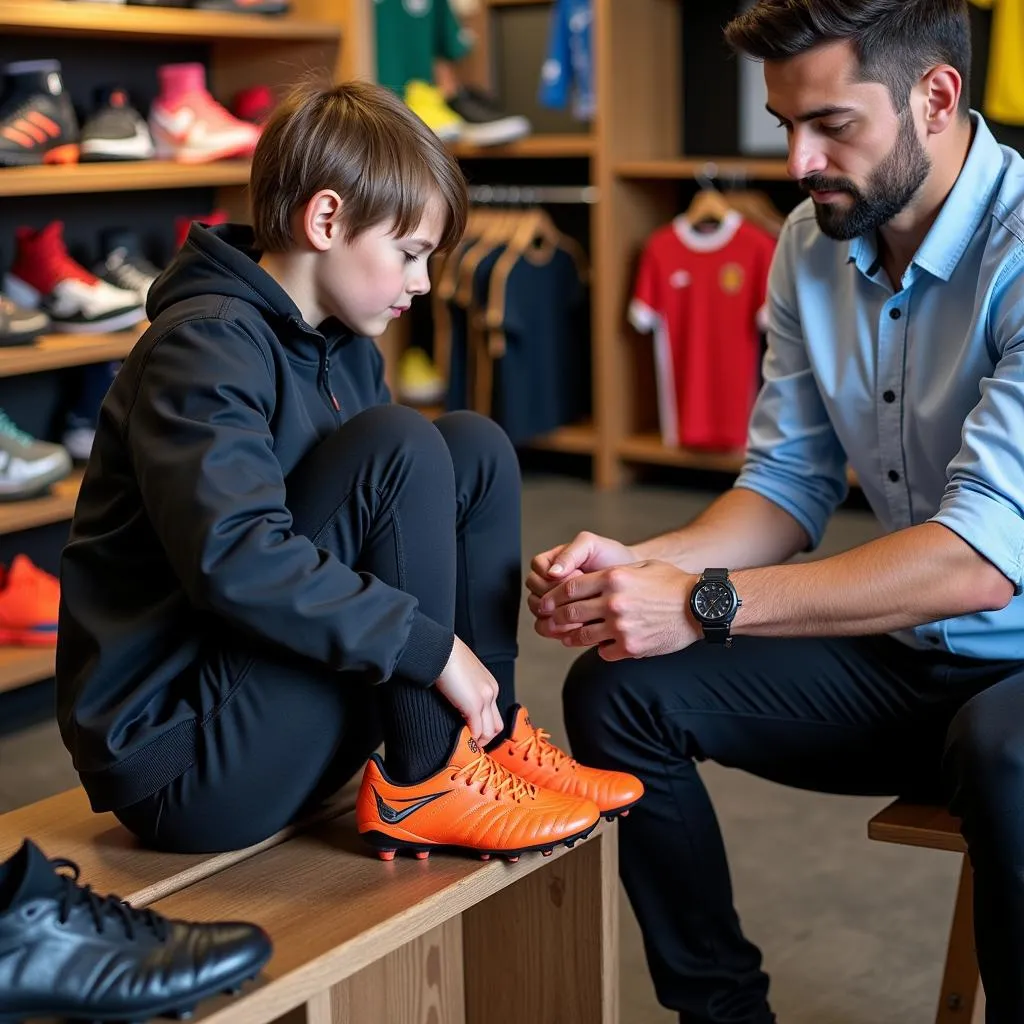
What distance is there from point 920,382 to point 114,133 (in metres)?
1.88

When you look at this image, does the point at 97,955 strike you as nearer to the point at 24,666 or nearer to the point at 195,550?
the point at 195,550

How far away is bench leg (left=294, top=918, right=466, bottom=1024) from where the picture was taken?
1.46 meters

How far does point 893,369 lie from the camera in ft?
5.31

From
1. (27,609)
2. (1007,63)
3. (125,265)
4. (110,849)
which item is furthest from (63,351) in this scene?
(1007,63)

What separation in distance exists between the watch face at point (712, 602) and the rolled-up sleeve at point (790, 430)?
338 mm

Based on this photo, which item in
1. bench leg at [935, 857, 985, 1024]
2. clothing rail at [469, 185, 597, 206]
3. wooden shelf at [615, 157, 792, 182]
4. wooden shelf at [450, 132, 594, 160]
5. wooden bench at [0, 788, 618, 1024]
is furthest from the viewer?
clothing rail at [469, 185, 597, 206]

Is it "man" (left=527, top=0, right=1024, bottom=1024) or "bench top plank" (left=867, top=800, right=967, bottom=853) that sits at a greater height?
"man" (left=527, top=0, right=1024, bottom=1024)

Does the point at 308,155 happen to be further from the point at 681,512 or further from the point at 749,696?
the point at 681,512

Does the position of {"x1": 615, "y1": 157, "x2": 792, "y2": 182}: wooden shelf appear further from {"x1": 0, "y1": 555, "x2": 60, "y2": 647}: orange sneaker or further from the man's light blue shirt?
the man's light blue shirt

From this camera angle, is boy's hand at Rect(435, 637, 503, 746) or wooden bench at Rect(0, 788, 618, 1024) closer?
wooden bench at Rect(0, 788, 618, 1024)

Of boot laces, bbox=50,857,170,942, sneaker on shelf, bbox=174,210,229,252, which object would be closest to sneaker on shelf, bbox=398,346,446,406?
sneaker on shelf, bbox=174,210,229,252

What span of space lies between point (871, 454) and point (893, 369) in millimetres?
102

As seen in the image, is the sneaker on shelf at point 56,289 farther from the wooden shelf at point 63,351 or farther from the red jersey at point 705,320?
the red jersey at point 705,320

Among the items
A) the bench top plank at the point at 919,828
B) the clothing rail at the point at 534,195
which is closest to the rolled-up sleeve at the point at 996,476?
the bench top plank at the point at 919,828
